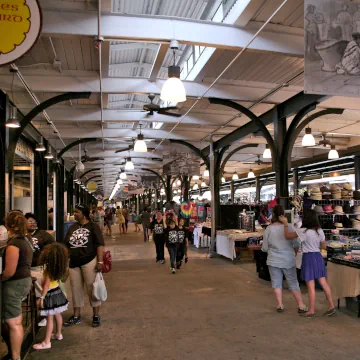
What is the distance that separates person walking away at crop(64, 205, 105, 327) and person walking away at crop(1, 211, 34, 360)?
1.32 m

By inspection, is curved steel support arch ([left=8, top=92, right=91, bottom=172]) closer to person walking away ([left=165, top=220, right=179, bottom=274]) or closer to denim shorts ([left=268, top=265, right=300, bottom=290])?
person walking away ([left=165, top=220, right=179, bottom=274])

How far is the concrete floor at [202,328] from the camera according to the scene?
15.3 feet

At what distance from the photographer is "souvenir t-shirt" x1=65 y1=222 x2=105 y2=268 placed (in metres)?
5.53

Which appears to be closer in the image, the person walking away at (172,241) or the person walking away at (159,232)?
the person walking away at (172,241)

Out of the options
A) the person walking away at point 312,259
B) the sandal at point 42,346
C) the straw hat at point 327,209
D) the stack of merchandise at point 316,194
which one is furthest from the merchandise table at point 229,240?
the sandal at point 42,346

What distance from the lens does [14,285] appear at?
403 cm

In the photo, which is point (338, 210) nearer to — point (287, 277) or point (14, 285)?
point (287, 277)

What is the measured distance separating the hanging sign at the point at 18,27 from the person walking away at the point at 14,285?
5.73ft

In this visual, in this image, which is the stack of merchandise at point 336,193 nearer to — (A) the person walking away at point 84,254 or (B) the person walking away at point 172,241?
(B) the person walking away at point 172,241

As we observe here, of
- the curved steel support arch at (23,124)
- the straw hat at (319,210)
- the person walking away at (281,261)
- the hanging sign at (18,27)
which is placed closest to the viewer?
the hanging sign at (18,27)

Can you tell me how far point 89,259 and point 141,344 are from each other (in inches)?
53.0

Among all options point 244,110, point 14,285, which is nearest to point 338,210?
point 244,110

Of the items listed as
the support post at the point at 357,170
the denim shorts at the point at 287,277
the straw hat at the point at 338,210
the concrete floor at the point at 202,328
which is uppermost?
the support post at the point at 357,170

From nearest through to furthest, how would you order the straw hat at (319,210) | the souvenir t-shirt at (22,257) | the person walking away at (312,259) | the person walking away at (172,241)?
the souvenir t-shirt at (22,257)
the person walking away at (312,259)
the straw hat at (319,210)
the person walking away at (172,241)
